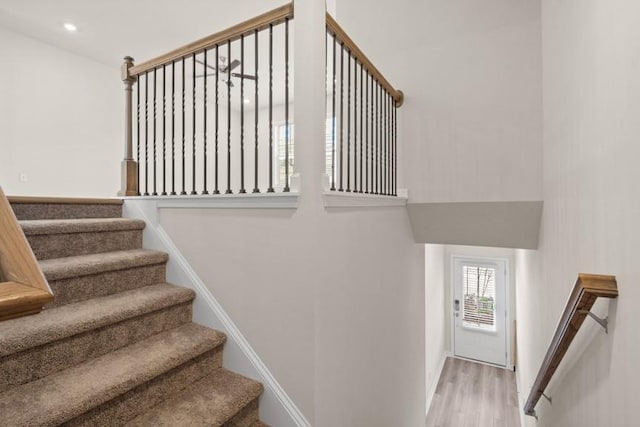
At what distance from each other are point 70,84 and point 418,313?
214 inches

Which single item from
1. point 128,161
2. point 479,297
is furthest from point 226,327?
point 479,297

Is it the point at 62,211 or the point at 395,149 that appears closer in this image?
the point at 62,211

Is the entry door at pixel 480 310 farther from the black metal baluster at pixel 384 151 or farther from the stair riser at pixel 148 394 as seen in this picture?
the stair riser at pixel 148 394

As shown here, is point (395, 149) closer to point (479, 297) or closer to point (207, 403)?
point (207, 403)

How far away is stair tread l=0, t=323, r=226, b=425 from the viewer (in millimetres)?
1118

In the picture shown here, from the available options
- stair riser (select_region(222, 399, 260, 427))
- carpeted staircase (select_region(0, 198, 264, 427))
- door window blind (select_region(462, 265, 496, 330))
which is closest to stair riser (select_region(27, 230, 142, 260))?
carpeted staircase (select_region(0, 198, 264, 427))

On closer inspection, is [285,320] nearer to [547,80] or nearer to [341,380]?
[341,380]

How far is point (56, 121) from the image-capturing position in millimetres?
4355

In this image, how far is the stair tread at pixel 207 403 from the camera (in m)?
1.37

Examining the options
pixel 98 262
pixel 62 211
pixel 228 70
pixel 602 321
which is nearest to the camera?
pixel 602 321

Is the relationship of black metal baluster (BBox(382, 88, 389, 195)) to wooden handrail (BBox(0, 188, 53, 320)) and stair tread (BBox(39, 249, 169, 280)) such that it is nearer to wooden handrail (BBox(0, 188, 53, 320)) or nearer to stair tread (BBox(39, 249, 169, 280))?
stair tread (BBox(39, 249, 169, 280))

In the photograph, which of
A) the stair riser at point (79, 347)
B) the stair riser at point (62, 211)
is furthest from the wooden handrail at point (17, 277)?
the stair riser at point (62, 211)

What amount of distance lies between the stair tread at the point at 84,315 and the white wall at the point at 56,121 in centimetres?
354

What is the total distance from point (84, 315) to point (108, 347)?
188 mm
